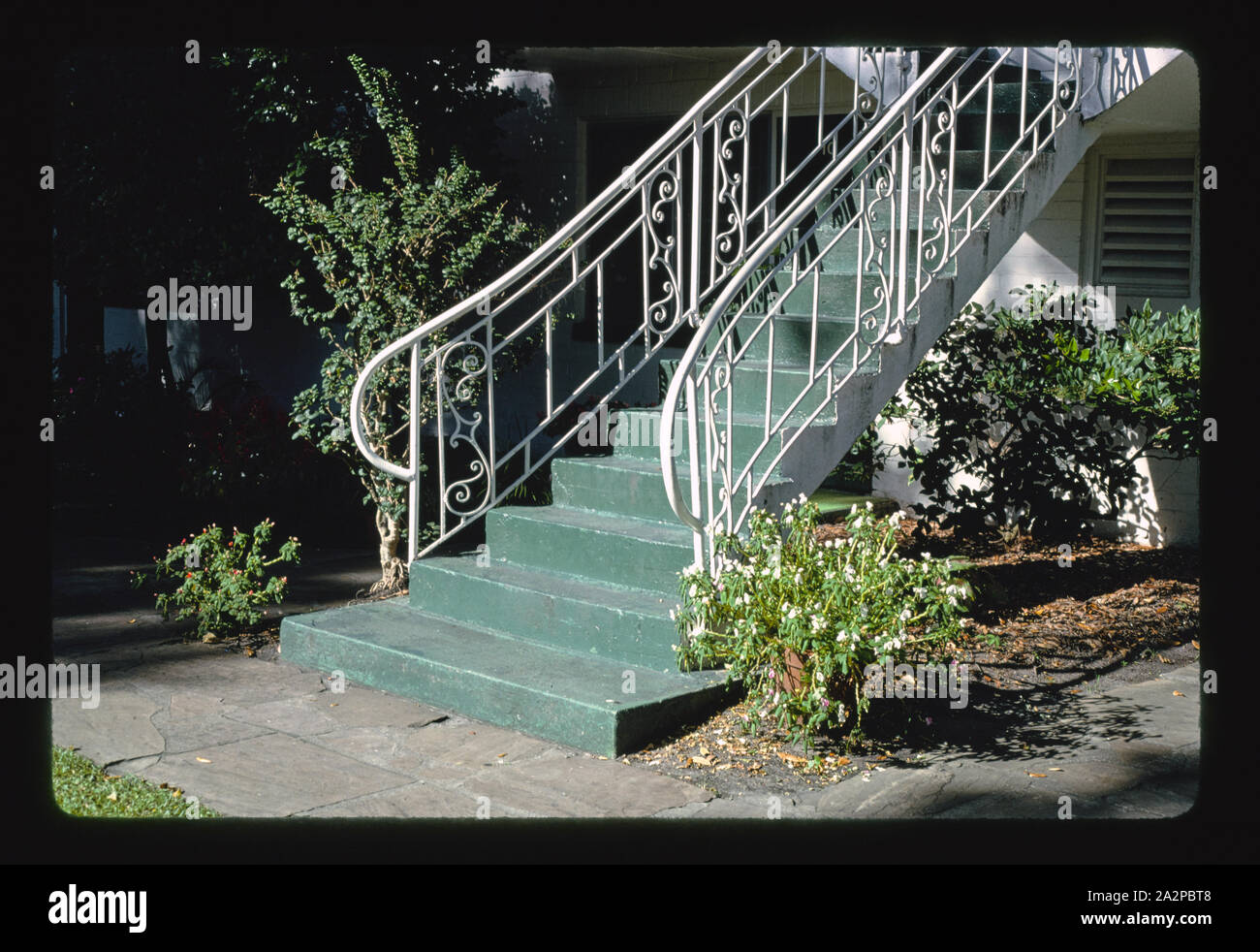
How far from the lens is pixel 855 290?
687 cm

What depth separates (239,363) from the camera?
11570 mm

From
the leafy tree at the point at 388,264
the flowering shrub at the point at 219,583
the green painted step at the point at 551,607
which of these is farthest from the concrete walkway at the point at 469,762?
the leafy tree at the point at 388,264

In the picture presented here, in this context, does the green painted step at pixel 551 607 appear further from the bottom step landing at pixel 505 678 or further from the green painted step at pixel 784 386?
the green painted step at pixel 784 386

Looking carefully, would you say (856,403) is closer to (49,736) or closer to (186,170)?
(49,736)

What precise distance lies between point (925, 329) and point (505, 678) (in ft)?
8.97

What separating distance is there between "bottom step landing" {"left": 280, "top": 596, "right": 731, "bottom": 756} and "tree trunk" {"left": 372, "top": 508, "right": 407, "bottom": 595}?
90cm

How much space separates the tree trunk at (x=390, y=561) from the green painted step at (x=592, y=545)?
3.15ft

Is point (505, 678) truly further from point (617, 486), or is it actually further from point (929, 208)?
point (929, 208)

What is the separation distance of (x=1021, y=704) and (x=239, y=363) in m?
8.20

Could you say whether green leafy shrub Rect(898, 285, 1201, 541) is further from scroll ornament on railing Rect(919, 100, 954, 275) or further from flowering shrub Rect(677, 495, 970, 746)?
flowering shrub Rect(677, 495, 970, 746)

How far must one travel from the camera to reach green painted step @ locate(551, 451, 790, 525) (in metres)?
6.08

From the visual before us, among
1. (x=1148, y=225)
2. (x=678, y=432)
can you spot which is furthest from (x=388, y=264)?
(x=1148, y=225)

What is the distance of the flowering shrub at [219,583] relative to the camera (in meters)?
6.35

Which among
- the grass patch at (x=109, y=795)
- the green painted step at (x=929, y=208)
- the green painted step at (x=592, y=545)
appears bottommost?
the grass patch at (x=109, y=795)
